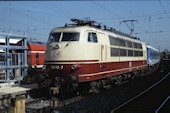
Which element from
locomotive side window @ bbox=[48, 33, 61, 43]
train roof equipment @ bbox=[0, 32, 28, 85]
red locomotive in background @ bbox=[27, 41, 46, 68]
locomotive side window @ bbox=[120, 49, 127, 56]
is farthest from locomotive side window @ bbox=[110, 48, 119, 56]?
red locomotive in background @ bbox=[27, 41, 46, 68]

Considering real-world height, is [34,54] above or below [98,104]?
above

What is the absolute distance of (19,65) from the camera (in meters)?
16.7

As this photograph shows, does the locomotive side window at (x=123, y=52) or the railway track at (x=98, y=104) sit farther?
the locomotive side window at (x=123, y=52)

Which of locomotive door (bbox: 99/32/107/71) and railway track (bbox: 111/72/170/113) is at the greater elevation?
locomotive door (bbox: 99/32/107/71)

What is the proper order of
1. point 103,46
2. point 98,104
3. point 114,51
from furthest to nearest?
point 114,51
point 103,46
point 98,104

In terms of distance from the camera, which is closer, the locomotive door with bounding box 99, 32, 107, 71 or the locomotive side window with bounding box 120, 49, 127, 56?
the locomotive door with bounding box 99, 32, 107, 71

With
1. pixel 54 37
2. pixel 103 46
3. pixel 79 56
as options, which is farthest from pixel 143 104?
pixel 54 37

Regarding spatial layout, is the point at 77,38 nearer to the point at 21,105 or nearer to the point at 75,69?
the point at 75,69

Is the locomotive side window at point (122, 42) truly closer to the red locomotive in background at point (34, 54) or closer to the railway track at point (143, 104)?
the railway track at point (143, 104)

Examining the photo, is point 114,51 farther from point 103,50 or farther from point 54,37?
point 54,37

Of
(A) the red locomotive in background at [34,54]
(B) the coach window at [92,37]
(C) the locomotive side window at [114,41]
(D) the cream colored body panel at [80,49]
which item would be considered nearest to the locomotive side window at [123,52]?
(C) the locomotive side window at [114,41]

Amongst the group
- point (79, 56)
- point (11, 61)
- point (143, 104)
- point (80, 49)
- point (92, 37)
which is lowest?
point (143, 104)

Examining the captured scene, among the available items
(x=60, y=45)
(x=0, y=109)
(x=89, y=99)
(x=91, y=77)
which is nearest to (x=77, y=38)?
(x=60, y=45)

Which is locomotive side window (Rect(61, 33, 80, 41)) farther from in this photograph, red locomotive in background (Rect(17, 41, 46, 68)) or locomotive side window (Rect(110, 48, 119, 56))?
red locomotive in background (Rect(17, 41, 46, 68))
